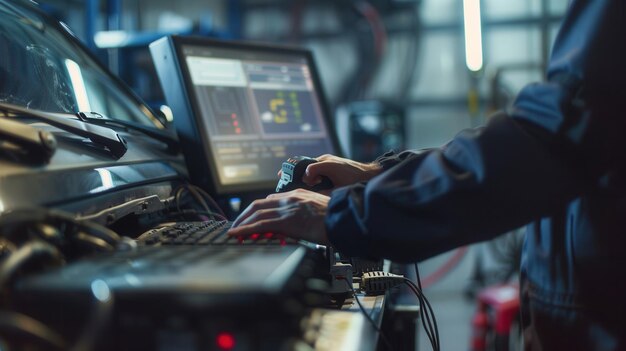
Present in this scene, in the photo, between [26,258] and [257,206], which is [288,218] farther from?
[26,258]

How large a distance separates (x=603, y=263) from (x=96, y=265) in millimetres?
631

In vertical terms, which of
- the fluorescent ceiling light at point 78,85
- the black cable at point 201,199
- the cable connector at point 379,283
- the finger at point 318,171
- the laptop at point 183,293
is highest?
the fluorescent ceiling light at point 78,85

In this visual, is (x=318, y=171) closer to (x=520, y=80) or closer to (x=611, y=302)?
(x=611, y=302)

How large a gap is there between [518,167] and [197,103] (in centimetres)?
75

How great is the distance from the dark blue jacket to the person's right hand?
0.28m

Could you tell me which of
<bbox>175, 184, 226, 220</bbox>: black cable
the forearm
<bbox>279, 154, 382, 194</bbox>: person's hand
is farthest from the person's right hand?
the forearm

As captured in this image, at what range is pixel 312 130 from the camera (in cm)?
149

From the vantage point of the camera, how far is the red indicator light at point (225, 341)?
45cm

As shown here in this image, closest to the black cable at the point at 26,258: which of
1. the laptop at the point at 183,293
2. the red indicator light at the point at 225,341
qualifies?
the laptop at the point at 183,293

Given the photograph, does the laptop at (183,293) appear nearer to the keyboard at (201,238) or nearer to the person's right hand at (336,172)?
the keyboard at (201,238)

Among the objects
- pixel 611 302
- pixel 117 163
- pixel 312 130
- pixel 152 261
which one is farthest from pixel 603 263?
pixel 312 130

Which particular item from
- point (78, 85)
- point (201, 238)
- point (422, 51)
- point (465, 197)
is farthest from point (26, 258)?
point (422, 51)

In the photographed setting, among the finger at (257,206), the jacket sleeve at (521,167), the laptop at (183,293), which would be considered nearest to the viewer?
the laptop at (183,293)

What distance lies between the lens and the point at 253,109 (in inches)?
54.6
